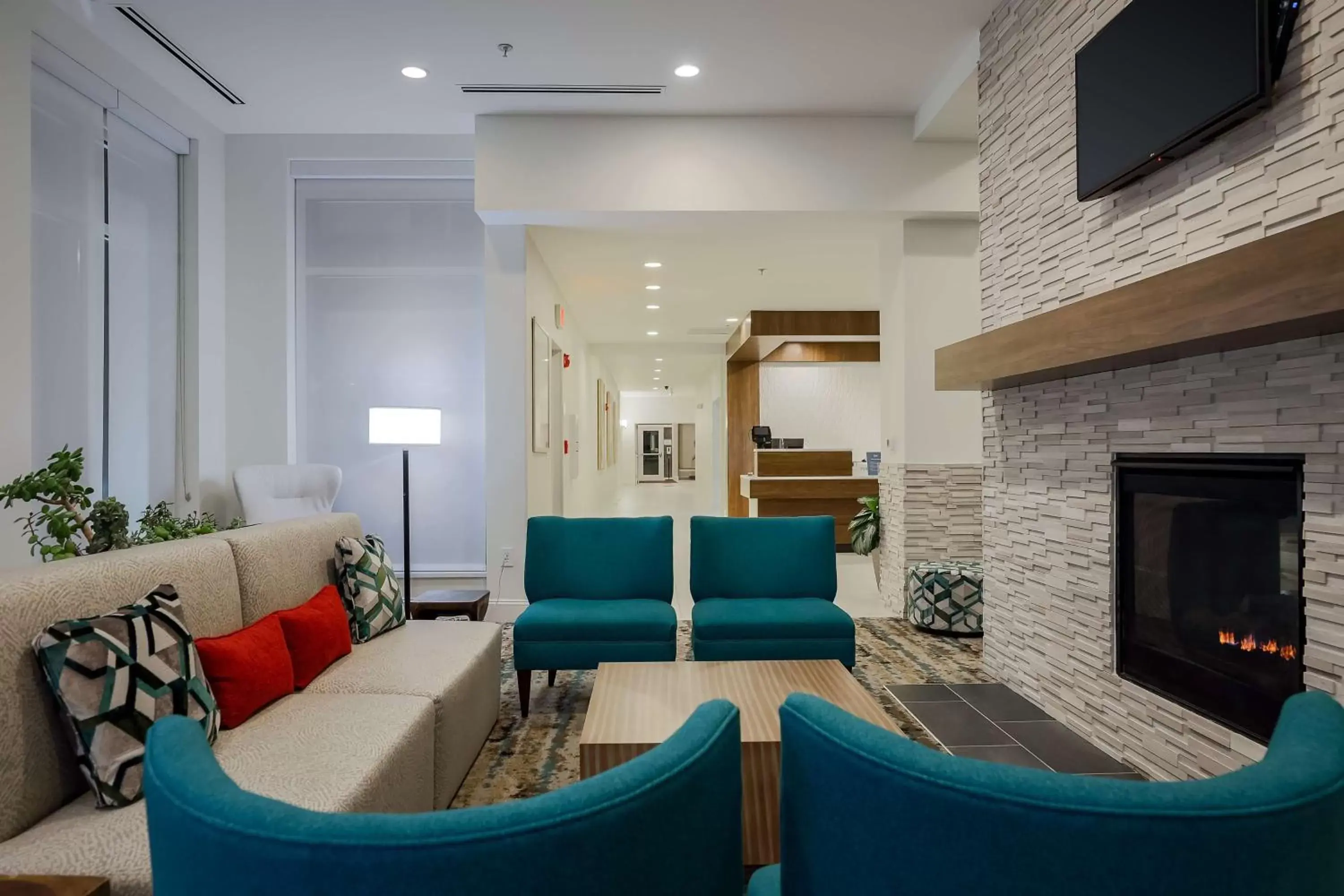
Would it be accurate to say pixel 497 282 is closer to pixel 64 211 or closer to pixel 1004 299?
pixel 64 211

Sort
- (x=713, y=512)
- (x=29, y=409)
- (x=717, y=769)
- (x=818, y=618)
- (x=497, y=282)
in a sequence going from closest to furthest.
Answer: (x=717, y=769), (x=818, y=618), (x=29, y=409), (x=497, y=282), (x=713, y=512)

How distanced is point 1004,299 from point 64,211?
4532 mm

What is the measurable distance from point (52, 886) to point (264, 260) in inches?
180

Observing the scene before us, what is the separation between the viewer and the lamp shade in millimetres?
4363

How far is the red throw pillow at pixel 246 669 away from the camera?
1.88 m

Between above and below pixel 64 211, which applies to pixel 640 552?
below

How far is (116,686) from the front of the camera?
1534 millimetres

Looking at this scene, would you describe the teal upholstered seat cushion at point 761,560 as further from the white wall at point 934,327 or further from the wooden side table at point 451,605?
the white wall at point 934,327

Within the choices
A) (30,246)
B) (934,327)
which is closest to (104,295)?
(30,246)

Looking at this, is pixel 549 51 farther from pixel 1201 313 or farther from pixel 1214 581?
pixel 1214 581

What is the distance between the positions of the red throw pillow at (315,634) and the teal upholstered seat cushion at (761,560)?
153 cm

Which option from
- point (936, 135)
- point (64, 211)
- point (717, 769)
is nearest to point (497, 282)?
point (64, 211)

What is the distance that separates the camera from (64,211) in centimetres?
365

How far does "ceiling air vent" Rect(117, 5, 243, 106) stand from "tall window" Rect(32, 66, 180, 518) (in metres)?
0.50
